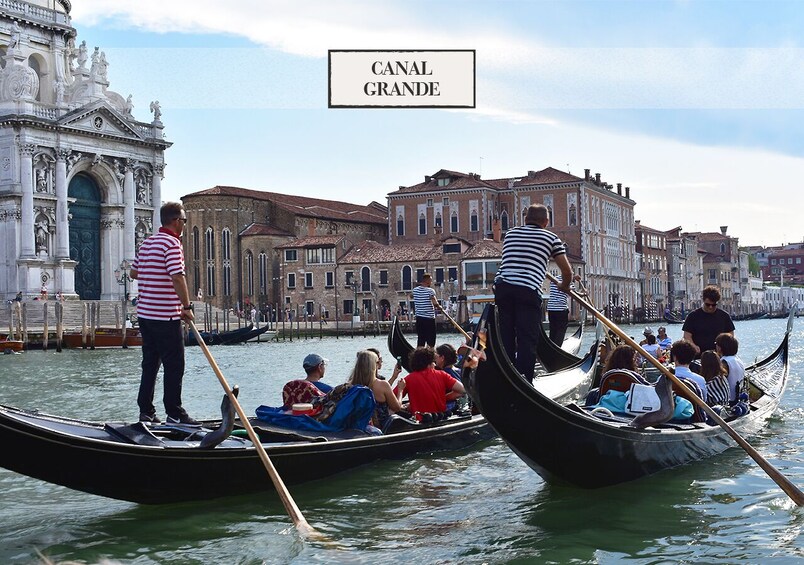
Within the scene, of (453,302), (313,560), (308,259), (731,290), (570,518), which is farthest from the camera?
(731,290)

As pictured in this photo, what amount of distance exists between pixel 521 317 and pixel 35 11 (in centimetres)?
2571

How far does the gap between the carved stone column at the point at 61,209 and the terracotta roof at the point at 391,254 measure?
1214 centimetres

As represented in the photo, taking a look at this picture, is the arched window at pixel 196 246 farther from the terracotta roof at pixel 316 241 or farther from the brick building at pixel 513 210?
the brick building at pixel 513 210

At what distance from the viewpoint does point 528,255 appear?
481 centimetres

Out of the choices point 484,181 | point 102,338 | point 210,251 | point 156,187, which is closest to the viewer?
point 102,338

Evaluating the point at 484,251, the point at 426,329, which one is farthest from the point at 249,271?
the point at 426,329

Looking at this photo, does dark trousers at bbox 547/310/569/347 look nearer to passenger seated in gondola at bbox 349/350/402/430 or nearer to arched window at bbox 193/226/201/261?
passenger seated in gondola at bbox 349/350/402/430

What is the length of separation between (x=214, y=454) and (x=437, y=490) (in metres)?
1.19

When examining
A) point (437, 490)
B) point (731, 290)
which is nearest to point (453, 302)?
point (437, 490)

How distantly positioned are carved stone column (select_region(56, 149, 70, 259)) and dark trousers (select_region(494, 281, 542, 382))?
882 inches

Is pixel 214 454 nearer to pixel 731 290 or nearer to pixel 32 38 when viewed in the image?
pixel 32 38

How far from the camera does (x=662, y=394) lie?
464 centimetres

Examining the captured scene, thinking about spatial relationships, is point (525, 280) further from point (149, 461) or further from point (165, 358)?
point (149, 461)

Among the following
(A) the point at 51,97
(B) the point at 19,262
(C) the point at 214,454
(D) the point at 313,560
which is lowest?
(D) the point at 313,560
